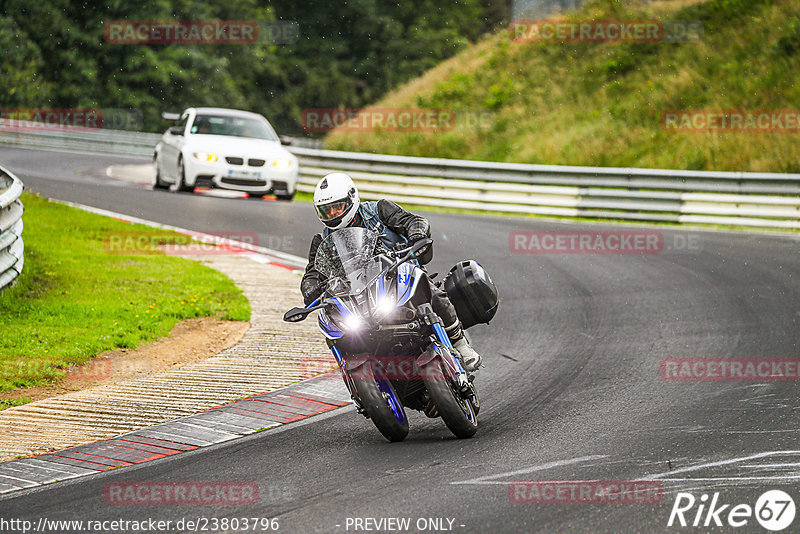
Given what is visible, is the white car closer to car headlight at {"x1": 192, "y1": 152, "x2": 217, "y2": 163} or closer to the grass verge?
car headlight at {"x1": 192, "y1": 152, "x2": 217, "y2": 163}

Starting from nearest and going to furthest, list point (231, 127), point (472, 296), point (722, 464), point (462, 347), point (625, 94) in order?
point (722, 464), point (462, 347), point (472, 296), point (231, 127), point (625, 94)

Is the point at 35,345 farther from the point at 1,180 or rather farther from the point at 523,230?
the point at 523,230

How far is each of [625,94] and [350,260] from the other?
23.1 metres

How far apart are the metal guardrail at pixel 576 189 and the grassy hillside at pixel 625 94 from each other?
2940 mm

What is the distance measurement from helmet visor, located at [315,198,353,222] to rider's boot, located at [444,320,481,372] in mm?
1097

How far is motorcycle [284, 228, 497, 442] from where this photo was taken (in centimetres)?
670

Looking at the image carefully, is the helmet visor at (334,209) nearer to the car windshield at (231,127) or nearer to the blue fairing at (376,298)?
the blue fairing at (376,298)

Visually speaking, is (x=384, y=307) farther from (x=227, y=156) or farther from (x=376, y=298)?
(x=227, y=156)

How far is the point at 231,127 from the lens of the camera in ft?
71.6

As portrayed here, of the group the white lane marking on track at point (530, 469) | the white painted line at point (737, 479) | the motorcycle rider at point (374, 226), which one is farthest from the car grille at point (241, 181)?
the white painted line at point (737, 479)

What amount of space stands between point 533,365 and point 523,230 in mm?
9244

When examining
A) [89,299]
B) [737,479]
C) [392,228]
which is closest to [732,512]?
[737,479]

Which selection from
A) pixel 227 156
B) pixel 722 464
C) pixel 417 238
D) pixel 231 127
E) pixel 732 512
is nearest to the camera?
pixel 732 512

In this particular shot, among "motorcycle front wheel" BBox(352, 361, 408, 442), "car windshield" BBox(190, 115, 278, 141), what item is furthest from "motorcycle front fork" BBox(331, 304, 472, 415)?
"car windshield" BBox(190, 115, 278, 141)
